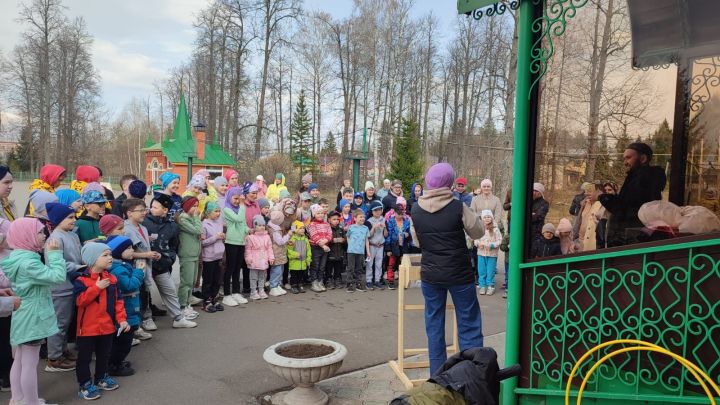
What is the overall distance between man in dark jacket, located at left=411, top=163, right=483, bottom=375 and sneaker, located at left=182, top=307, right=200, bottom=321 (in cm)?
374

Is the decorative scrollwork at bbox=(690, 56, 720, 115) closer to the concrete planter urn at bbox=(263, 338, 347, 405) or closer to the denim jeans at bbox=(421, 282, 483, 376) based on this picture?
the denim jeans at bbox=(421, 282, 483, 376)

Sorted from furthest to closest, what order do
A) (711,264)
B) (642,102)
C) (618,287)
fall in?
(642,102) → (618,287) → (711,264)

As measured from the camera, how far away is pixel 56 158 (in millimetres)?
37188

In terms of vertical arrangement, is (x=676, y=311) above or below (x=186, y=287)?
above

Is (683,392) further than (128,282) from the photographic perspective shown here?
No

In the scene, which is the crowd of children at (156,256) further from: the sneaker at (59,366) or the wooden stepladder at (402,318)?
the wooden stepladder at (402,318)

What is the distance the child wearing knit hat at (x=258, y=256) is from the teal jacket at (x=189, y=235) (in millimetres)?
1076

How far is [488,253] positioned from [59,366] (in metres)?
6.67

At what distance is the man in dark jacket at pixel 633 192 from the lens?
330 centimetres

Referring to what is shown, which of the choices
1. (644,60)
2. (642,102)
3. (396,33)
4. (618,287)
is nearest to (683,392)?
(618,287)

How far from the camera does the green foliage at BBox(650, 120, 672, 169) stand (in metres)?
3.58

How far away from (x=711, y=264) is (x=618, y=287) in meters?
0.51

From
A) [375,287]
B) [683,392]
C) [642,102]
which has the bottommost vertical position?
[375,287]

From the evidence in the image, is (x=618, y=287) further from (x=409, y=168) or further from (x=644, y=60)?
(x=409, y=168)
